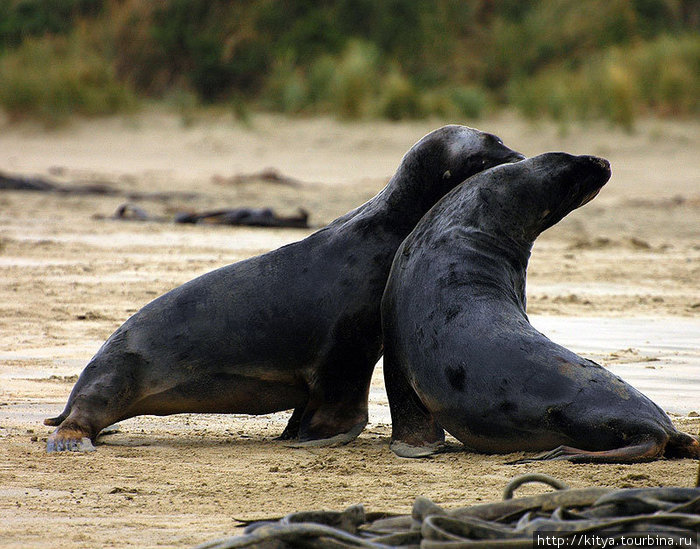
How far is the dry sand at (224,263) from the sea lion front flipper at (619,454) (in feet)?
0.23

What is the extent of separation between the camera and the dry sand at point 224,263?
343 centimetres

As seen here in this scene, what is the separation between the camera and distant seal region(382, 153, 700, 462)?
3.71 metres

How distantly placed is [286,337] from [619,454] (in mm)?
1288

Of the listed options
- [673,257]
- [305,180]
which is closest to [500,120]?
[305,180]

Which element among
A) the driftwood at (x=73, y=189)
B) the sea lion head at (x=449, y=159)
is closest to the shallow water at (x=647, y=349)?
the sea lion head at (x=449, y=159)

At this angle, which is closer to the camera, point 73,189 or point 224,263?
point 224,263

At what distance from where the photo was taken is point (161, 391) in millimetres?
4375

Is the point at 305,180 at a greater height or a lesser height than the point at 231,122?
lesser

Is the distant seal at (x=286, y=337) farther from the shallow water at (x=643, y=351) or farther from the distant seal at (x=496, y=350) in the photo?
the shallow water at (x=643, y=351)

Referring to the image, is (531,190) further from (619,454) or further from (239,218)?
(239,218)

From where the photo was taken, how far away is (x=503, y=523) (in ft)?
9.66

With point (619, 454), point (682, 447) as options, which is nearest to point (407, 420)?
point (619, 454)

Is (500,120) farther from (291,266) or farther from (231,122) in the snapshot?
(291,266)

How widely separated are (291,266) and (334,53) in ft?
60.5
